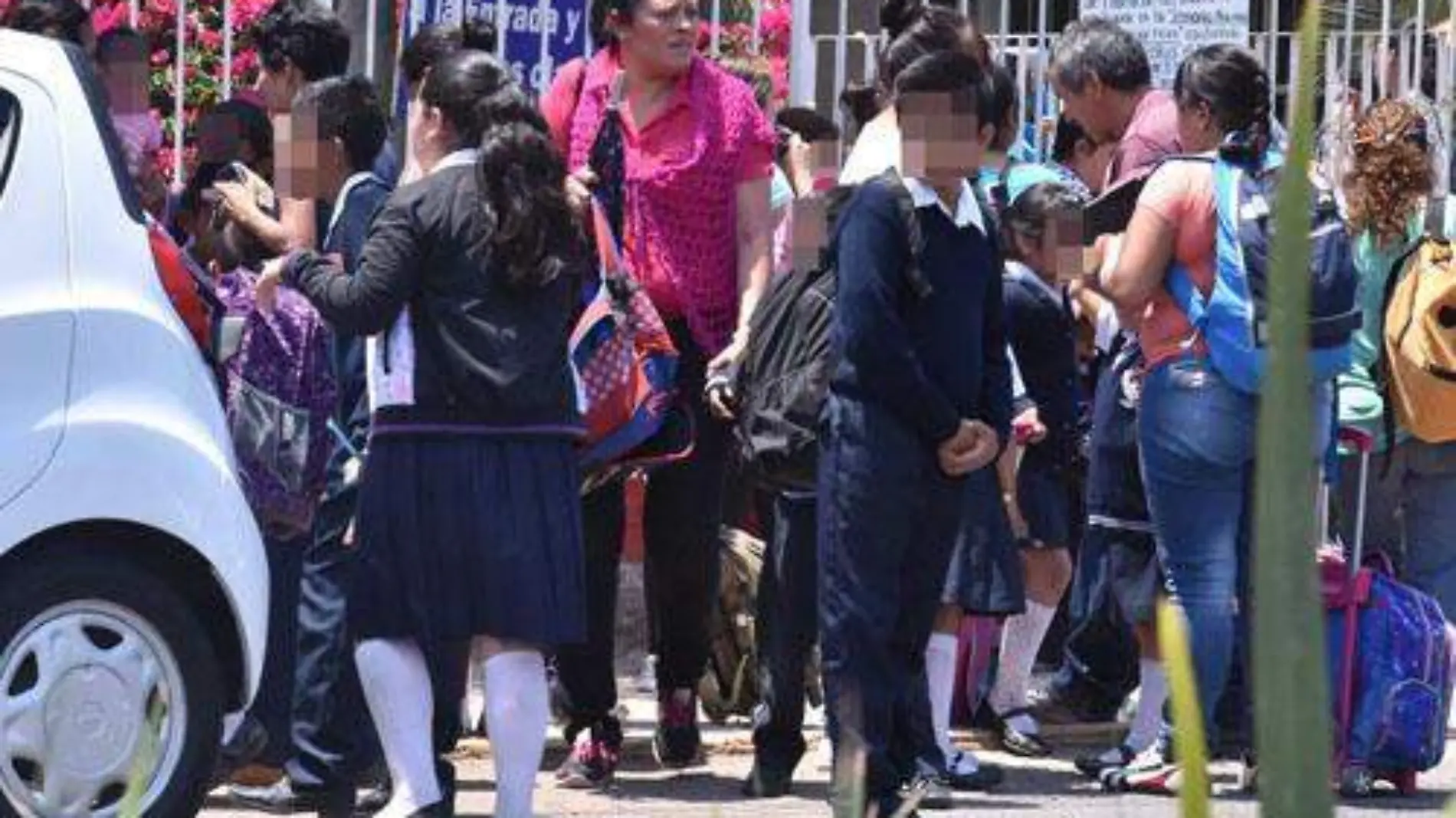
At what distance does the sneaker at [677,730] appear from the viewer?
25.5 feet

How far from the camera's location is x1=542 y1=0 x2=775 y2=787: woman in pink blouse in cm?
739

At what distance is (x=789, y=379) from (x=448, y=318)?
4.09 ft

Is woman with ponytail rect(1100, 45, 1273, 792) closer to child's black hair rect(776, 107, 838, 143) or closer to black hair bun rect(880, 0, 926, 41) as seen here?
black hair bun rect(880, 0, 926, 41)

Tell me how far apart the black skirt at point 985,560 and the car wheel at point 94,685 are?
2.23 metres

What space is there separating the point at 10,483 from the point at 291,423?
99cm

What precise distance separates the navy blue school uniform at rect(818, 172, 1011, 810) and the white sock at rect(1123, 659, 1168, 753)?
4.74ft

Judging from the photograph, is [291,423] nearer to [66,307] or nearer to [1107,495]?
[66,307]

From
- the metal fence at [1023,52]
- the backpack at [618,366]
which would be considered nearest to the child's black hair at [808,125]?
the metal fence at [1023,52]

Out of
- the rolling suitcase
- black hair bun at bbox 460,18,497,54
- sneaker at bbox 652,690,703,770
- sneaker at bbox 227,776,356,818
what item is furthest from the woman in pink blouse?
the rolling suitcase

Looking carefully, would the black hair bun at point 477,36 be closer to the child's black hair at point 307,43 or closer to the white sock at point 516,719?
the child's black hair at point 307,43

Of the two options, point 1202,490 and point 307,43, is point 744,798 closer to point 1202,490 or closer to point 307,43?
point 1202,490

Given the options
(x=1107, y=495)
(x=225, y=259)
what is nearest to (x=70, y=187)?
(x=225, y=259)

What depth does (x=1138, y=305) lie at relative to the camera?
Result: 24.2ft

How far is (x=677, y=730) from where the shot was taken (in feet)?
25.5
